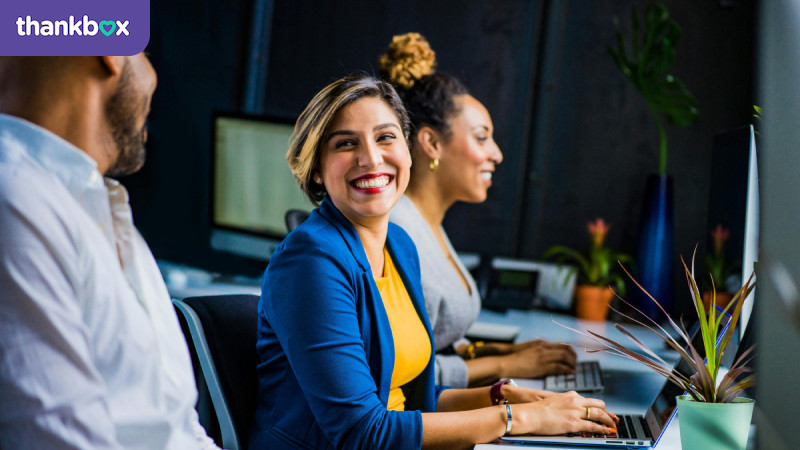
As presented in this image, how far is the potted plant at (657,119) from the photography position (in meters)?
2.66

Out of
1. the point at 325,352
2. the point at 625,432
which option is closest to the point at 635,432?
the point at 625,432

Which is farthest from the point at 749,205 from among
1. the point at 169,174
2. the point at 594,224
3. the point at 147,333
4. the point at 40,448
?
the point at 169,174

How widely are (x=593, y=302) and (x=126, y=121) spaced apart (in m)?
2.16

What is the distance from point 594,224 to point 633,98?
1.79ft

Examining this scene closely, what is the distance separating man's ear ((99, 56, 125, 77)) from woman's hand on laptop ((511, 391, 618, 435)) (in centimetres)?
84

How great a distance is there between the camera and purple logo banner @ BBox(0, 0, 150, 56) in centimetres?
88

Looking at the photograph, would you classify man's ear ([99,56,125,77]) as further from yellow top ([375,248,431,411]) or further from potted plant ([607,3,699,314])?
potted plant ([607,3,699,314])

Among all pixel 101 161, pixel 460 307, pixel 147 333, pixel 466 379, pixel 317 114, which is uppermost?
pixel 317 114

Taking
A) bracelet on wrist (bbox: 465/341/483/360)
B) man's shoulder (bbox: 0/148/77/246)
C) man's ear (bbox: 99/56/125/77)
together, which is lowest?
bracelet on wrist (bbox: 465/341/483/360)

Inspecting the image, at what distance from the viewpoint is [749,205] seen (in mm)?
1373

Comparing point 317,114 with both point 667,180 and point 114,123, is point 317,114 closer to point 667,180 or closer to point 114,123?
point 114,123

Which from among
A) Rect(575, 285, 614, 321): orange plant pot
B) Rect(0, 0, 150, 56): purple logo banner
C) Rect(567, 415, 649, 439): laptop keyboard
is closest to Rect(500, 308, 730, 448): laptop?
Rect(567, 415, 649, 439): laptop keyboard

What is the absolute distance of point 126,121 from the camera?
87cm

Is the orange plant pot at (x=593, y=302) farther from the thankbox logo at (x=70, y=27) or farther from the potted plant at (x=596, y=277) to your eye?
the thankbox logo at (x=70, y=27)
